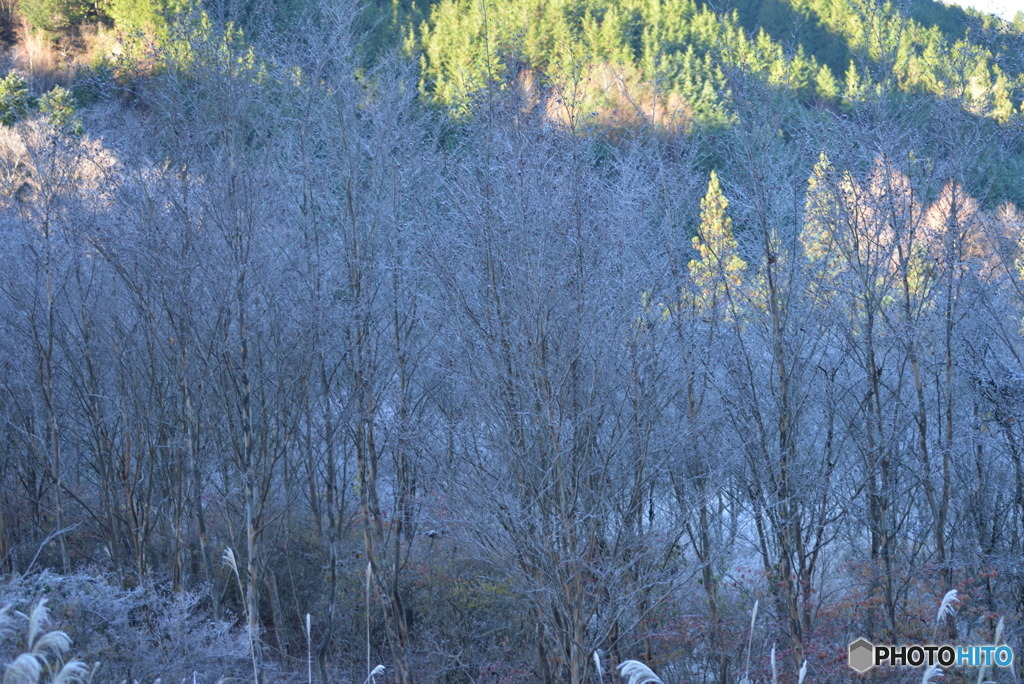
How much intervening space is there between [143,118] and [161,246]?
18.9ft

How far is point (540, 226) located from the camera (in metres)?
6.89

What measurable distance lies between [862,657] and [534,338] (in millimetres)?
5651

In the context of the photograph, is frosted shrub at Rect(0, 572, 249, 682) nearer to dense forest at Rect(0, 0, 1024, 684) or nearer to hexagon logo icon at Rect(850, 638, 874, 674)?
dense forest at Rect(0, 0, 1024, 684)

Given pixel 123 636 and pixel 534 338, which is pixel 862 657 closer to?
pixel 534 338

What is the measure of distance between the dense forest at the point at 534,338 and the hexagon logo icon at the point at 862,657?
0.59ft

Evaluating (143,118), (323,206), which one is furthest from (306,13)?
(143,118)

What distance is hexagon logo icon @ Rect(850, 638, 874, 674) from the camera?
916 cm

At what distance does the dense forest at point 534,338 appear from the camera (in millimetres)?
7219

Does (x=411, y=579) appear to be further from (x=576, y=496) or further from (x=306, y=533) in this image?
(x=576, y=496)

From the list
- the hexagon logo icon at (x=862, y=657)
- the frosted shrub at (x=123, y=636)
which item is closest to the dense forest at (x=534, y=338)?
the frosted shrub at (x=123, y=636)
